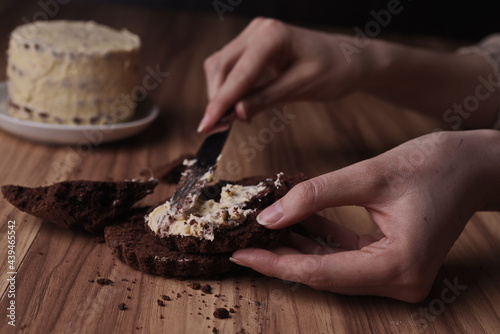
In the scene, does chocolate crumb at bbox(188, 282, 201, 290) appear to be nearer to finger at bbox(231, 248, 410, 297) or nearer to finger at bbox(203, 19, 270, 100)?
finger at bbox(231, 248, 410, 297)

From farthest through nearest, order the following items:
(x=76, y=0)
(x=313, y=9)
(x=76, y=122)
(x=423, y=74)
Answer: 1. (x=313, y=9)
2. (x=76, y=0)
3. (x=423, y=74)
4. (x=76, y=122)

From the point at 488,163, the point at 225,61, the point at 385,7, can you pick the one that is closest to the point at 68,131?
the point at 225,61

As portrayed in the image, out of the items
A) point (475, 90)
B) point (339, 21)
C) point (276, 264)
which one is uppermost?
point (276, 264)

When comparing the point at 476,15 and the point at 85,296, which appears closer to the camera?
the point at 85,296

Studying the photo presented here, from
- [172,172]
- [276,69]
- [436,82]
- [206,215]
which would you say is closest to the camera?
[206,215]

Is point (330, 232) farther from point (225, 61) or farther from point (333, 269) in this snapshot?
point (225, 61)

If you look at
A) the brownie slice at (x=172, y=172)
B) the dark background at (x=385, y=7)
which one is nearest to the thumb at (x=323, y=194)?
the brownie slice at (x=172, y=172)

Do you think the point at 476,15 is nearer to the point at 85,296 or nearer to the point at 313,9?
the point at 313,9

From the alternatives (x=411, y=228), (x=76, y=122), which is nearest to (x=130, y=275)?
(x=411, y=228)

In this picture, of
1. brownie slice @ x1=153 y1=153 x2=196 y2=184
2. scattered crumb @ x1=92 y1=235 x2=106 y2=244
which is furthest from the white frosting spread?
brownie slice @ x1=153 y1=153 x2=196 y2=184
